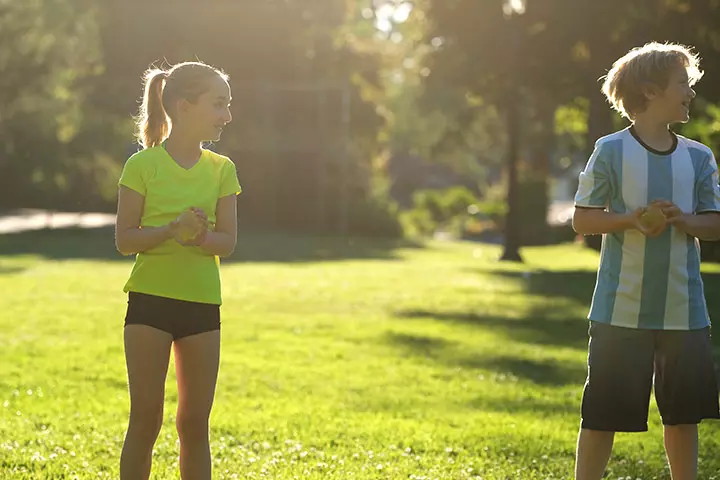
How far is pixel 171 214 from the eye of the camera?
17.2ft

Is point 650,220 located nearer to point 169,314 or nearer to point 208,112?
point 208,112

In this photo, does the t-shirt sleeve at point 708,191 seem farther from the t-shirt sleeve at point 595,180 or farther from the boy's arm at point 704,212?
the t-shirt sleeve at point 595,180

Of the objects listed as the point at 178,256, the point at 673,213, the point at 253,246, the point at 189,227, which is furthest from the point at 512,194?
the point at 189,227

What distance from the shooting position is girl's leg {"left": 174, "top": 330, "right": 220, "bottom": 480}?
524cm

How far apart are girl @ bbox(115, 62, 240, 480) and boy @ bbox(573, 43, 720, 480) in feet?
4.82

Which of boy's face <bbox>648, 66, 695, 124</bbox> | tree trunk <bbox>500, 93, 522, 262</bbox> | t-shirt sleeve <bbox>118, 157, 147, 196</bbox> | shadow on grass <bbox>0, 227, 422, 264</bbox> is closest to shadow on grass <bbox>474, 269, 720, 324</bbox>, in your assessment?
tree trunk <bbox>500, 93, 522, 262</bbox>

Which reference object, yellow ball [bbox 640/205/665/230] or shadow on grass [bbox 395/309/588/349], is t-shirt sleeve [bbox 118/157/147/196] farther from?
shadow on grass [bbox 395/309/588/349]

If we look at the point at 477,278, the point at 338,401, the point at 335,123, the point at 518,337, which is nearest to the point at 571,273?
the point at 477,278

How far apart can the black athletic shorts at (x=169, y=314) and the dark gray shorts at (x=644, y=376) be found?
5.10ft

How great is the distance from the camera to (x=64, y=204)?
59.1m

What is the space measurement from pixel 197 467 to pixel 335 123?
162ft

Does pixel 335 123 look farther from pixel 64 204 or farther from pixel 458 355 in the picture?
pixel 458 355

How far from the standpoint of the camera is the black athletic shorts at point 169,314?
518 cm

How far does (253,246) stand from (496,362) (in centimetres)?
2808
